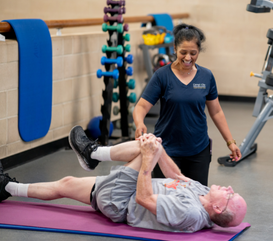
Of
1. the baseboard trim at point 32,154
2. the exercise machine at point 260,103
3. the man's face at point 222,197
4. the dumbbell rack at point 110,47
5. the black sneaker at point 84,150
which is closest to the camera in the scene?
the man's face at point 222,197

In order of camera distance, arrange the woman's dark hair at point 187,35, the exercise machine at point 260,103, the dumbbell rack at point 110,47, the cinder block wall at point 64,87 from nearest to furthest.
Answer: the woman's dark hair at point 187,35 → the cinder block wall at point 64,87 → the exercise machine at point 260,103 → the dumbbell rack at point 110,47

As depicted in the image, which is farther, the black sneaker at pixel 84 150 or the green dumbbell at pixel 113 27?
the green dumbbell at pixel 113 27

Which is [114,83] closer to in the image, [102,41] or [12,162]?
[102,41]

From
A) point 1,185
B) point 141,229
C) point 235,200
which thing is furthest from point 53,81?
point 235,200

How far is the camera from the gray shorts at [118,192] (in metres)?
2.34

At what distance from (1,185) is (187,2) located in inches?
217

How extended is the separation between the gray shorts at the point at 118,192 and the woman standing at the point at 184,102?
0.24m

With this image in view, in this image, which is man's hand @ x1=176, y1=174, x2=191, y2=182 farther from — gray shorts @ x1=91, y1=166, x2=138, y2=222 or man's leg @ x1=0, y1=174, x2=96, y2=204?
man's leg @ x1=0, y1=174, x2=96, y2=204

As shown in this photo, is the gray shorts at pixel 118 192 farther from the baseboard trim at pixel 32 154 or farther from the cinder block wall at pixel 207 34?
the cinder block wall at pixel 207 34

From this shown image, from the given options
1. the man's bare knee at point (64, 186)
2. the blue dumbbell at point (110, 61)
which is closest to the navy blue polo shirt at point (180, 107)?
the man's bare knee at point (64, 186)

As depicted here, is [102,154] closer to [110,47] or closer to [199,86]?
[199,86]

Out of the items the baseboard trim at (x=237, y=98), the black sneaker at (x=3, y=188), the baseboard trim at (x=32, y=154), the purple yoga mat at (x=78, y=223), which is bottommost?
the baseboard trim at (x=237, y=98)

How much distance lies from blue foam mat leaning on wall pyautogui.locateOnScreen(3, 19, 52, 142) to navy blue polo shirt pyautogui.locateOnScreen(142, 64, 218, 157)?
5.03 feet

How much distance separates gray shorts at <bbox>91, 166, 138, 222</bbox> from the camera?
7.69 feet
